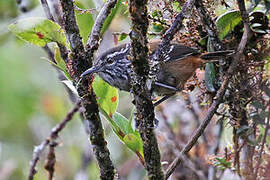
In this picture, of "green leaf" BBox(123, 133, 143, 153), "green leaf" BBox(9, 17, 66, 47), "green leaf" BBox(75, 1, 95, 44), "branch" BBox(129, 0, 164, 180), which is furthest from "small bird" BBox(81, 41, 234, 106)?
"branch" BBox(129, 0, 164, 180)

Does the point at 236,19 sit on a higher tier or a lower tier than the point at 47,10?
lower

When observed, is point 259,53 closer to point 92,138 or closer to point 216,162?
point 216,162

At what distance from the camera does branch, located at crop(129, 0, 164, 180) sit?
1593 mm

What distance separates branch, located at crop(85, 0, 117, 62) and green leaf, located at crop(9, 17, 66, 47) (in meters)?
0.12

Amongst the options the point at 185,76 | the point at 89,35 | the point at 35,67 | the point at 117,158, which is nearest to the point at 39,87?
the point at 35,67

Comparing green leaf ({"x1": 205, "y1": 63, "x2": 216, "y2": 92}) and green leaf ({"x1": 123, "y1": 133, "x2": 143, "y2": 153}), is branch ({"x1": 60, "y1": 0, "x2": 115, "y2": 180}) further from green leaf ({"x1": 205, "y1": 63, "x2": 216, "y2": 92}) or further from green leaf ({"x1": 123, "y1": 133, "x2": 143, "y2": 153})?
green leaf ({"x1": 205, "y1": 63, "x2": 216, "y2": 92})

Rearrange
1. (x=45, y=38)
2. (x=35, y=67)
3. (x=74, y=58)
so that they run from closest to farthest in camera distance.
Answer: (x=74, y=58) < (x=45, y=38) < (x=35, y=67)

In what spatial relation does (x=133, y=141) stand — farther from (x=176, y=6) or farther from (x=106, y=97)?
(x=176, y=6)

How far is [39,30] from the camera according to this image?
6.49 feet

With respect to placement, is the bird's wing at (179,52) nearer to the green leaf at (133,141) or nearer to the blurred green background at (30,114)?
the green leaf at (133,141)

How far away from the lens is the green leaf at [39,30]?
1965 millimetres

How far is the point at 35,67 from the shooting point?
6344mm

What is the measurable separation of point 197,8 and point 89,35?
1.47ft

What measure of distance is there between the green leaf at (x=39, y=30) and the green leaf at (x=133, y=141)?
17.4 inches
